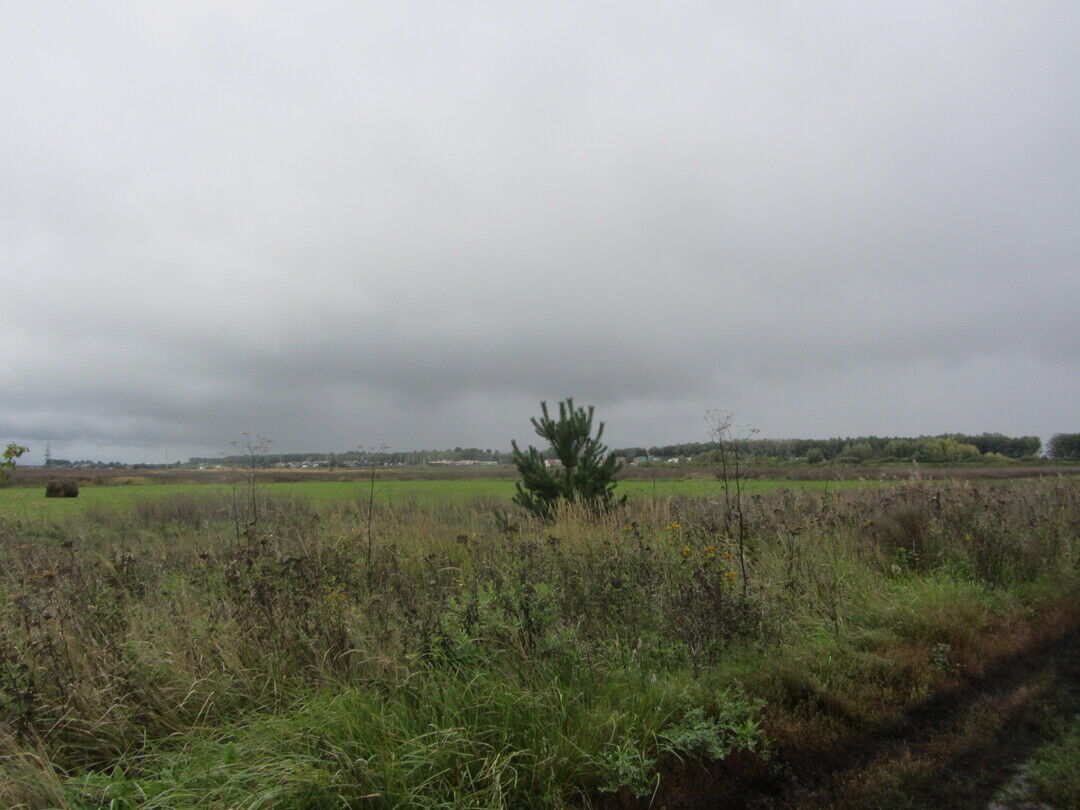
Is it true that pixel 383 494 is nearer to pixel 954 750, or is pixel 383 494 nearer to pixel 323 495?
pixel 323 495

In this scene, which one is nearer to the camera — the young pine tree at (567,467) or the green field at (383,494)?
the young pine tree at (567,467)

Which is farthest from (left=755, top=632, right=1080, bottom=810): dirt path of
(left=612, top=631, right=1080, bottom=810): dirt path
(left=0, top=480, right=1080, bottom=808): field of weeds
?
(left=0, top=480, right=1080, bottom=808): field of weeds

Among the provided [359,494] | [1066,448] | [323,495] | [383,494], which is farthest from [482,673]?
[1066,448]

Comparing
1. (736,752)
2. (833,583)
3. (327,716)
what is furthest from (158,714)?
(833,583)

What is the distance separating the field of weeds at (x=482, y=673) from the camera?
331cm

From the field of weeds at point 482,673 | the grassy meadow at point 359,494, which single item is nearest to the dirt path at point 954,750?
the field of weeds at point 482,673

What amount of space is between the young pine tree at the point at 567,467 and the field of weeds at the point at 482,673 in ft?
13.7

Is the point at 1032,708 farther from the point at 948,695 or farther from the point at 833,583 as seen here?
the point at 833,583

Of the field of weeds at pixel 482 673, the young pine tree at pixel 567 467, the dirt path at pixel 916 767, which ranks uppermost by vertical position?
the young pine tree at pixel 567 467

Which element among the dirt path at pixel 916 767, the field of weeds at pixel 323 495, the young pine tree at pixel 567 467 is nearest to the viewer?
the dirt path at pixel 916 767

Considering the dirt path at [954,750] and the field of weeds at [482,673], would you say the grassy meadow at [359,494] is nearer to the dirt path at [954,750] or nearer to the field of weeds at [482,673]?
the field of weeds at [482,673]

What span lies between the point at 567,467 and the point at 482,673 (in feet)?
27.4

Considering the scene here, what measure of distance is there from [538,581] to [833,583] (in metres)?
3.29

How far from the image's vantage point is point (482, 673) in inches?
169
